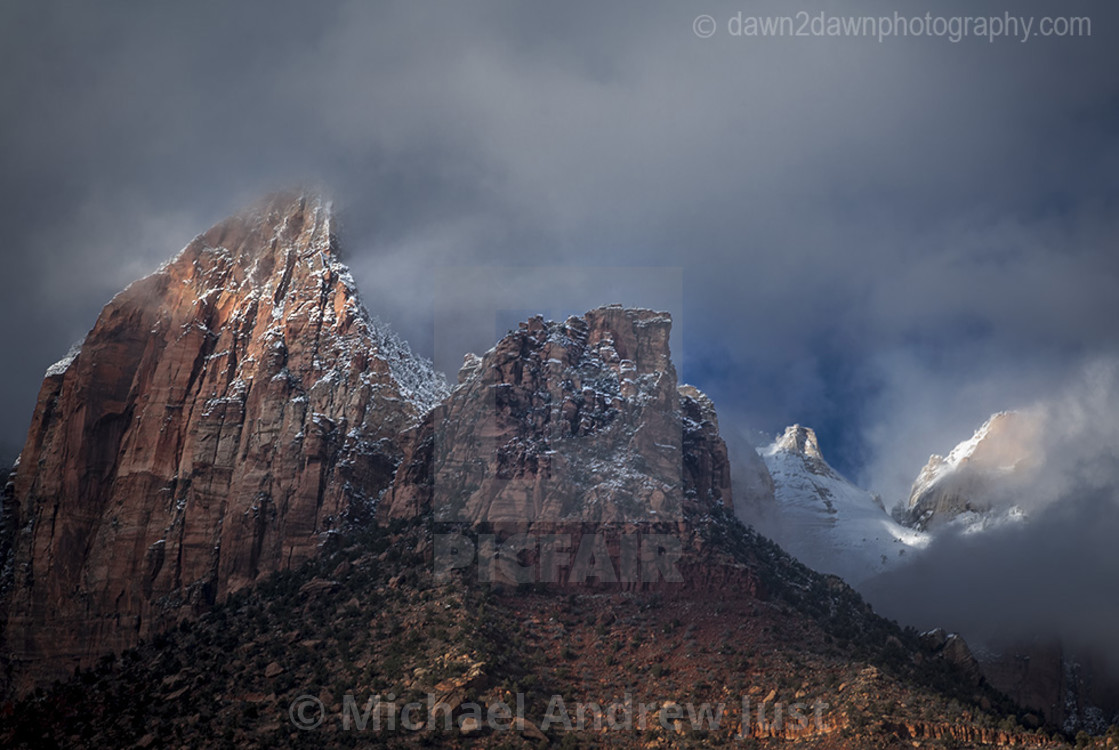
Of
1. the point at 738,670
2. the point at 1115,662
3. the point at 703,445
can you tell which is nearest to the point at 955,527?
the point at 1115,662

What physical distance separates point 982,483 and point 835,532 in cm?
2617

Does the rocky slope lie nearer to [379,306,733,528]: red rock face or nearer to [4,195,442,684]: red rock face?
[379,306,733,528]: red rock face

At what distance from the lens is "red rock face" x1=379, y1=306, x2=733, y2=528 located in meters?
106

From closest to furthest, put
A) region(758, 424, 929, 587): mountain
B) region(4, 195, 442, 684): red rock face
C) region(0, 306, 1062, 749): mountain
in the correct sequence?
1. region(0, 306, 1062, 749): mountain
2. region(4, 195, 442, 684): red rock face
3. region(758, 424, 929, 587): mountain

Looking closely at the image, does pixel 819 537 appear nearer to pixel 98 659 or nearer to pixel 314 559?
pixel 314 559

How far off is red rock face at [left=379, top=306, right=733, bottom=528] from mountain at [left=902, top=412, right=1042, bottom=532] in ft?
200

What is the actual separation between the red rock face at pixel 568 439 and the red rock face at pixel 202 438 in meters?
9.16

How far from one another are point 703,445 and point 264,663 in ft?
184

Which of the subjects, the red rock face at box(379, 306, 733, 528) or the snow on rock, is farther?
the snow on rock

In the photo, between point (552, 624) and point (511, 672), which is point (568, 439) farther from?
point (511, 672)

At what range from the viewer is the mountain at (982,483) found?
166 m

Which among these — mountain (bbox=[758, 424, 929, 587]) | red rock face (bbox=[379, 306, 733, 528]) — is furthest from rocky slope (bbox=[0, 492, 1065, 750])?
mountain (bbox=[758, 424, 929, 587])

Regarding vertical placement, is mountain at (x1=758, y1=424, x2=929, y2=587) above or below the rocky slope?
above

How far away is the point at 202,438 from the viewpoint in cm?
12838
